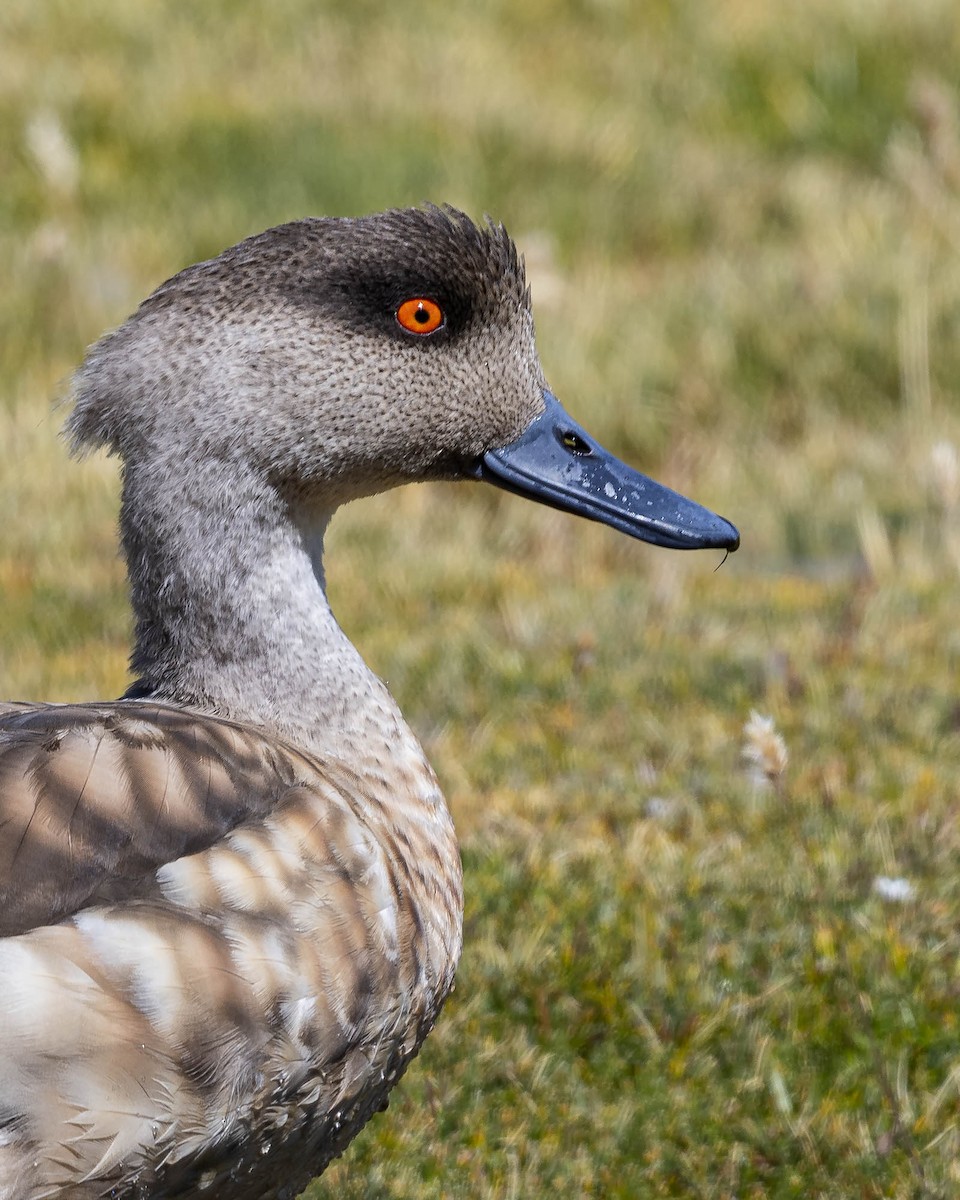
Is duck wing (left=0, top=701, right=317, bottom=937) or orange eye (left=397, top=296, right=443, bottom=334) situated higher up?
orange eye (left=397, top=296, right=443, bottom=334)

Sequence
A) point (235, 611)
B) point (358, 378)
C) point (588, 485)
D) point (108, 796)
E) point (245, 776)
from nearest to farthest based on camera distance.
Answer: point (108, 796) → point (245, 776) → point (235, 611) → point (358, 378) → point (588, 485)

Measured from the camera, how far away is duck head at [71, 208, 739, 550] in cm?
278

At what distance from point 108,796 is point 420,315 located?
3.47 feet

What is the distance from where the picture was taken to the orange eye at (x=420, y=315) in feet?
9.59

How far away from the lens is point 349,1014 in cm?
236

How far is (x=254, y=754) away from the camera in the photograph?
2518 mm

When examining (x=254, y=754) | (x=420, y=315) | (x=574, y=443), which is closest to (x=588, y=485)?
(x=574, y=443)

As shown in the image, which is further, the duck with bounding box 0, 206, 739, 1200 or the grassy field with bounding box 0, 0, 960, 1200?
the grassy field with bounding box 0, 0, 960, 1200

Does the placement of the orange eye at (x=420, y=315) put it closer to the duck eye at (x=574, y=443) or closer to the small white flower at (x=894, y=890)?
the duck eye at (x=574, y=443)

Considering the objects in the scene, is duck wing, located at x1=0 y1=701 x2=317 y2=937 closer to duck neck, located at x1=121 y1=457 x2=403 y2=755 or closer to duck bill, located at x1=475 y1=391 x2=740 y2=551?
duck neck, located at x1=121 y1=457 x2=403 y2=755

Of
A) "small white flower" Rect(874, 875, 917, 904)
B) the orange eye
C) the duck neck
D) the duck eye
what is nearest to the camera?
the duck neck

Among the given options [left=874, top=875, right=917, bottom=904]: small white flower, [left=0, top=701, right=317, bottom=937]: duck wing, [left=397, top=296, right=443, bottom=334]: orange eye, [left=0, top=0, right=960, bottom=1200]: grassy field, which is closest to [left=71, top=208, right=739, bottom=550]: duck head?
[left=397, top=296, right=443, bottom=334]: orange eye

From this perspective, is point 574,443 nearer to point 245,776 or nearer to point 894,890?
point 245,776

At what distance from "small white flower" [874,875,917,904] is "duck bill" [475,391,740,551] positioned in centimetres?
101
